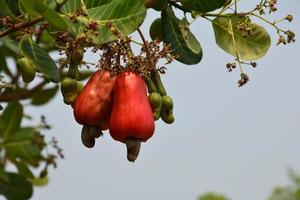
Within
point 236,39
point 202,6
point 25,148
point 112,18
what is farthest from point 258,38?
point 25,148

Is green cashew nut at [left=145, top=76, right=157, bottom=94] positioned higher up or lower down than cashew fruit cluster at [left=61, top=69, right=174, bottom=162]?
higher up

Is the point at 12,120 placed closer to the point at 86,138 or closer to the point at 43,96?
the point at 43,96

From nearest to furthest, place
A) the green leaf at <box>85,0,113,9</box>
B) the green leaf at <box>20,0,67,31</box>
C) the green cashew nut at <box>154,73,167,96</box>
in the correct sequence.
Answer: the green leaf at <box>20,0,67,31</box> → the green leaf at <box>85,0,113,9</box> → the green cashew nut at <box>154,73,167,96</box>

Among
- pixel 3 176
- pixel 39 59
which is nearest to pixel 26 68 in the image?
pixel 39 59

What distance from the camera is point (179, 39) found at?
166cm

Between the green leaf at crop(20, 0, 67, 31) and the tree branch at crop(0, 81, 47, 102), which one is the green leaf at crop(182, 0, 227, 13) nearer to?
the green leaf at crop(20, 0, 67, 31)

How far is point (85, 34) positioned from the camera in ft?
4.47

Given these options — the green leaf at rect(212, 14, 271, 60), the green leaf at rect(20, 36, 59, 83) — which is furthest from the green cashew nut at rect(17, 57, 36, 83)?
the green leaf at rect(212, 14, 271, 60)

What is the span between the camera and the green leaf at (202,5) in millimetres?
1593

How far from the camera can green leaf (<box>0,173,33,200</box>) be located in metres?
2.26

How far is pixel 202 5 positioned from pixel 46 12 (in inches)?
16.6

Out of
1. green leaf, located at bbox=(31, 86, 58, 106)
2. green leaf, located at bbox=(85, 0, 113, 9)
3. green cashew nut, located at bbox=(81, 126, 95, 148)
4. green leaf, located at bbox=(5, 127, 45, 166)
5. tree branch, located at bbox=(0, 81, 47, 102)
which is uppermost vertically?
green leaf, located at bbox=(31, 86, 58, 106)

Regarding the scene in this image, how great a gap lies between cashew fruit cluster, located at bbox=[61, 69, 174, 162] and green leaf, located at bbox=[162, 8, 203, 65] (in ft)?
0.51

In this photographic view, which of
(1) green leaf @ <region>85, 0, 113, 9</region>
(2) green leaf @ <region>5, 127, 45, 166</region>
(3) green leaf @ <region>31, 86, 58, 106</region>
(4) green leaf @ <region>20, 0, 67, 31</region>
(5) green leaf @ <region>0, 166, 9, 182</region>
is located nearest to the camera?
(4) green leaf @ <region>20, 0, 67, 31</region>
